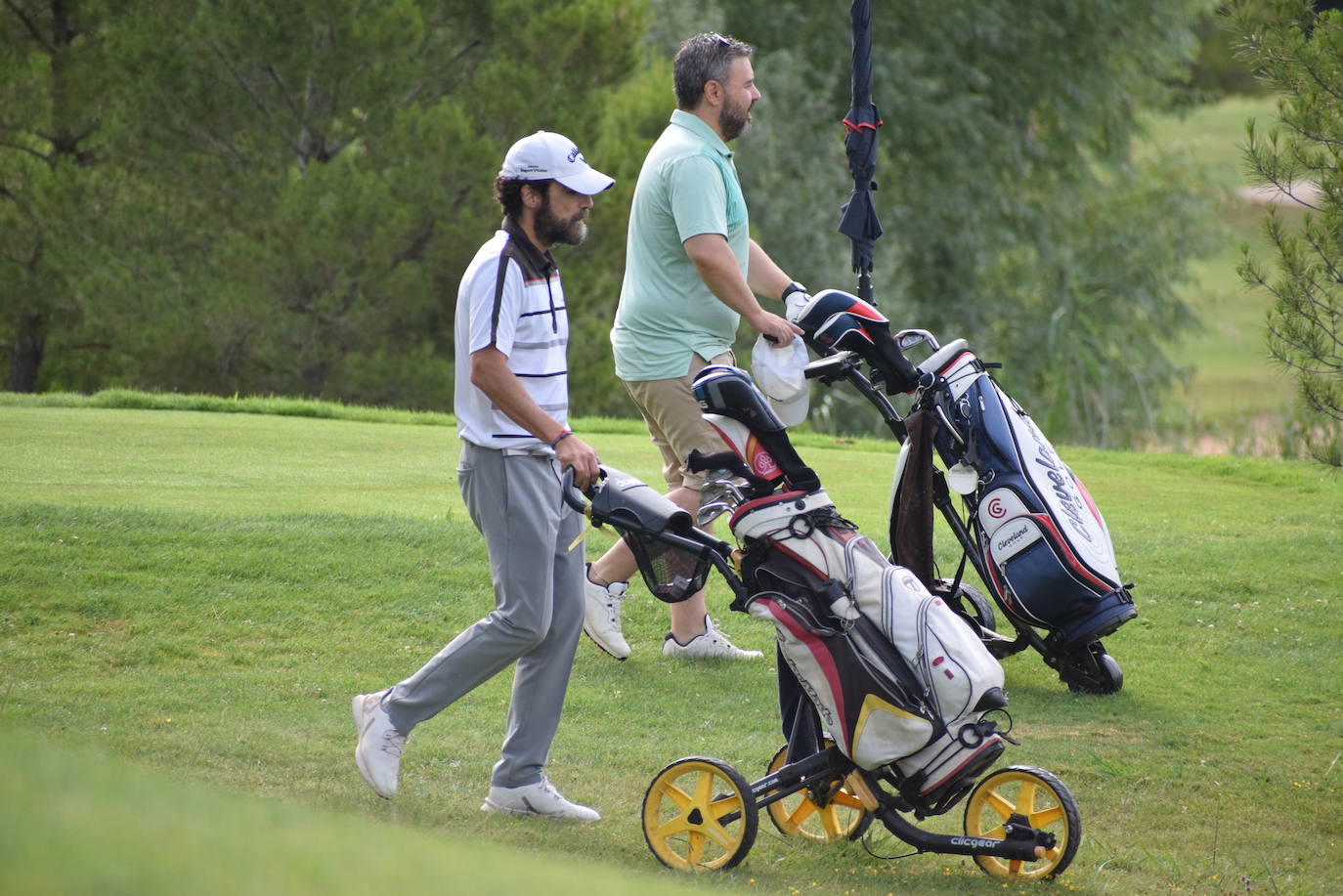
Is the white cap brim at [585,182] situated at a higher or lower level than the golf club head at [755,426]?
higher

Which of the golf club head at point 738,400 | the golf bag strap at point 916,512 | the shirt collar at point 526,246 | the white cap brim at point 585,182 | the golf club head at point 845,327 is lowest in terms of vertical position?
the golf bag strap at point 916,512

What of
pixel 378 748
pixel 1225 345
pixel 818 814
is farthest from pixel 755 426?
pixel 1225 345

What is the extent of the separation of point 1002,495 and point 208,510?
4.23 meters

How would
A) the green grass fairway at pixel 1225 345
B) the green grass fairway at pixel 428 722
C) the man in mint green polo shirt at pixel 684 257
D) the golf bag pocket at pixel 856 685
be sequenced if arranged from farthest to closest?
the green grass fairway at pixel 1225 345, the man in mint green polo shirt at pixel 684 257, the golf bag pocket at pixel 856 685, the green grass fairway at pixel 428 722

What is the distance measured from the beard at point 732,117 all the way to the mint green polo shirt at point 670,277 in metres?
0.06

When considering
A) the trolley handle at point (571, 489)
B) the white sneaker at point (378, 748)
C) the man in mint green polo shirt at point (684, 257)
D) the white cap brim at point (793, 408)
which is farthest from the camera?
the man in mint green polo shirt at point (684, 257)

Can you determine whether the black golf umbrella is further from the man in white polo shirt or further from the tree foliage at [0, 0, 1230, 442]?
the tree foliage at [0, 0, 1230, 442]

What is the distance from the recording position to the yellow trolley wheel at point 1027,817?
4316 millimetres

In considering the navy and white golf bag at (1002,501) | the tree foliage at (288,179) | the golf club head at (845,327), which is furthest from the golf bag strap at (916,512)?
the tree foliage at (288,179)

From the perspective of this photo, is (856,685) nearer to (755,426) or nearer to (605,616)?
(755,426)

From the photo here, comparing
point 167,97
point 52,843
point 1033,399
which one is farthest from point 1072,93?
point 52,843

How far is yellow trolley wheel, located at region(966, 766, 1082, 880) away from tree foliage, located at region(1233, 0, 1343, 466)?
7.98 feet

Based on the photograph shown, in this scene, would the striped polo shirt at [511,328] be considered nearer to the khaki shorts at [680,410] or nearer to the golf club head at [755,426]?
the golf club head at [755,426]

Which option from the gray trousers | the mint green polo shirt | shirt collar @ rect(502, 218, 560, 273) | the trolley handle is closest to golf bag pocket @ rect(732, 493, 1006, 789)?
the trolley handle
